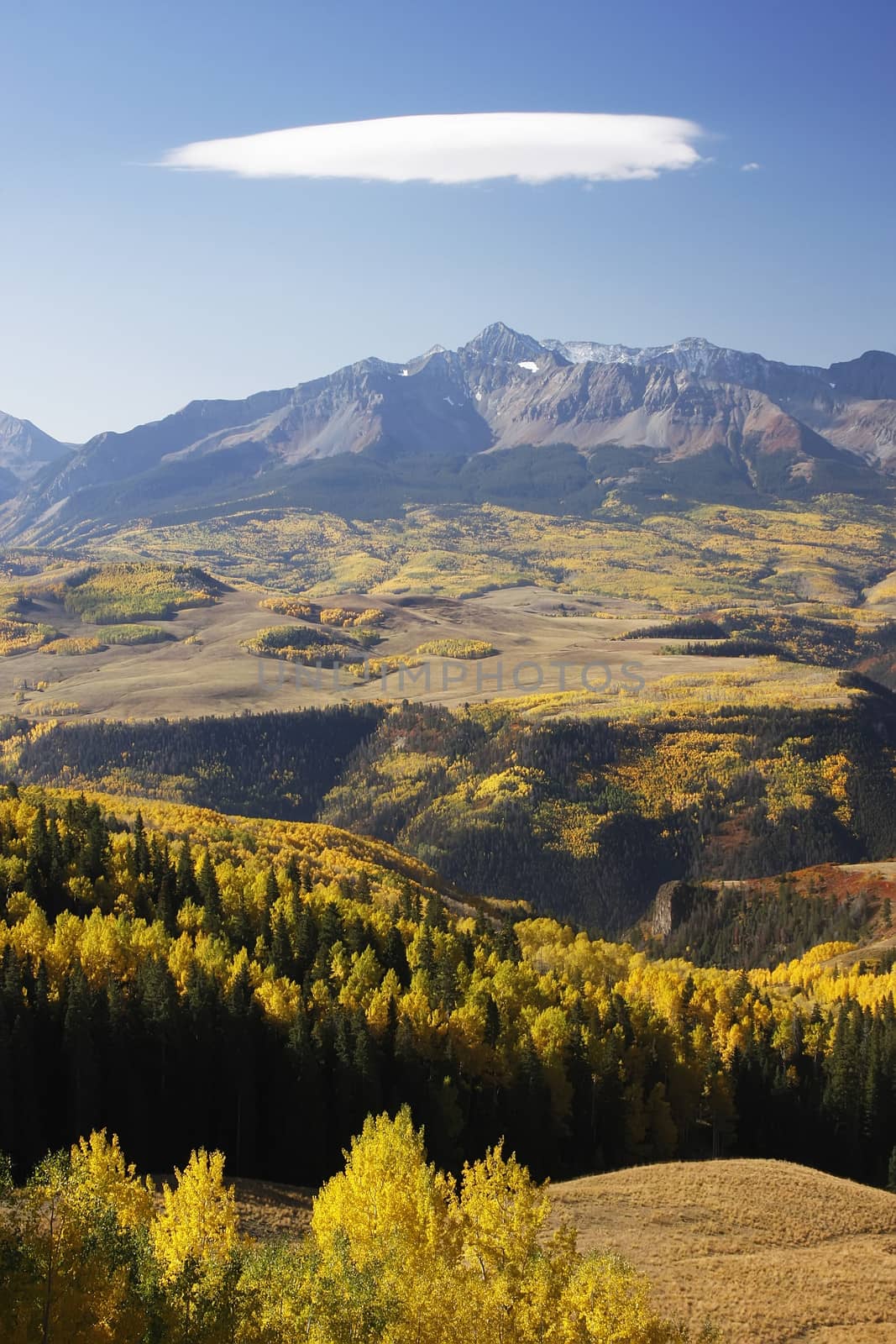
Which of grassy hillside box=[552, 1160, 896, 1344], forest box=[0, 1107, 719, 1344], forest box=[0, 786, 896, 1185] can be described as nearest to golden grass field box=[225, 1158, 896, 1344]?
grassy hillside box=[552, 1160, 896, 1344]

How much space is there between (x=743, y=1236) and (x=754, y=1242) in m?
0.77

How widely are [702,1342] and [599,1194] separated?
3403 centimetres

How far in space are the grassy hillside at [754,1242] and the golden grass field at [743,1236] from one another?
0.09m

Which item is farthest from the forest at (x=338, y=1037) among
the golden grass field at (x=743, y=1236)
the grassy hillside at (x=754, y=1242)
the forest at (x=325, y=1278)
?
the forest at (x=325, y=1278)

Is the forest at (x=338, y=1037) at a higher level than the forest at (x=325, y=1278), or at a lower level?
lower

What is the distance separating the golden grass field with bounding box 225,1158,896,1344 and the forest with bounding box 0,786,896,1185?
8679 mm

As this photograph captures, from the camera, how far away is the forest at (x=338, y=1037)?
75.4 meters

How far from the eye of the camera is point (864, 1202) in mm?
75625

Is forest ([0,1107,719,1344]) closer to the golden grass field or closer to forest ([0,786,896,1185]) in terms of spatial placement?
the golden grass field

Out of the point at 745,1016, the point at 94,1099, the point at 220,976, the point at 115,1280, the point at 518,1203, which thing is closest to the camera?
the point at 115,1280

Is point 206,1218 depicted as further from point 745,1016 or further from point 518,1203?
point 745,1016

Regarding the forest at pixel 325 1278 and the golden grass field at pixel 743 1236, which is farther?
the golden grass field at pixel 743 1236

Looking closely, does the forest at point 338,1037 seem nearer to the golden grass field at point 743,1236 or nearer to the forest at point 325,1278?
the golden grass field at point 743,1236

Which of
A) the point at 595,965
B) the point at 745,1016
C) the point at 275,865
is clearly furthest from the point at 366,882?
the point at 745,1016
